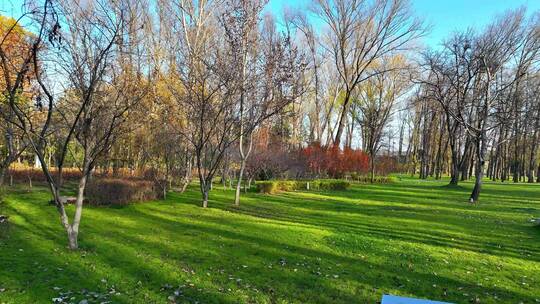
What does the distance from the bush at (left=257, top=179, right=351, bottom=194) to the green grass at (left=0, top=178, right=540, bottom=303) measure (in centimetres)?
739

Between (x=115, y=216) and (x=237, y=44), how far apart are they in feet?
22.9

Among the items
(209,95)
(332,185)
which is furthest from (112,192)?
(332,185)

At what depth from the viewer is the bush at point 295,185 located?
20641mm

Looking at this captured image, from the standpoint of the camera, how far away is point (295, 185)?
920 inches

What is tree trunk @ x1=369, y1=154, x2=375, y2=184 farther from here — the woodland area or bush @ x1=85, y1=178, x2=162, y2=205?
bush @ x1=85, y1=178, x2=162, y2=205

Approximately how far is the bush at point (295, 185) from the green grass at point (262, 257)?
24.3 feet

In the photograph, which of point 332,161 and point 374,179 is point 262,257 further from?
point 374,179

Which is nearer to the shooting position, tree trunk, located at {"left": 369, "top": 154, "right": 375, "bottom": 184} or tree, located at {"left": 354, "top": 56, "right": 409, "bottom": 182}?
tree trunk, located at {"left": 369, "top": 154, "right": 375, "bottom": 184}

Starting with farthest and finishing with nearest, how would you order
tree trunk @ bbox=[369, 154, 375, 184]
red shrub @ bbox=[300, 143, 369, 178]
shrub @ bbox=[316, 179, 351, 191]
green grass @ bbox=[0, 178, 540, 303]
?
1. tree trunk @ bbox=[369, 154, 375, 184]
2. red shrub @ bbox=[300, 143, 369, 178]
3. shrub @ bbox=[316, 179, 351, 191]
4. green grass @ bbox=[0, 178, 540, 303]

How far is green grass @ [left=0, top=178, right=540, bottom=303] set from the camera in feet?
18.4

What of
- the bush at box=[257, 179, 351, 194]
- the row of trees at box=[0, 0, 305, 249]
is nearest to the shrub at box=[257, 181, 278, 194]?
the bush at box=[257, 179, 351, 194]

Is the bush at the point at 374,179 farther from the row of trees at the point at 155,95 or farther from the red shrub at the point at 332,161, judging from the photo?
the row of trees at the point at 155,95

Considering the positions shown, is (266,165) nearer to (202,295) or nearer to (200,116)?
(200,116)

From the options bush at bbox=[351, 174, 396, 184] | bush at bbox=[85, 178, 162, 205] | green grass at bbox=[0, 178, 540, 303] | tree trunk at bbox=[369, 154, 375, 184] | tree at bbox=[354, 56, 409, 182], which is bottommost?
green grass at bbox=[0, 178, 540, 303]
